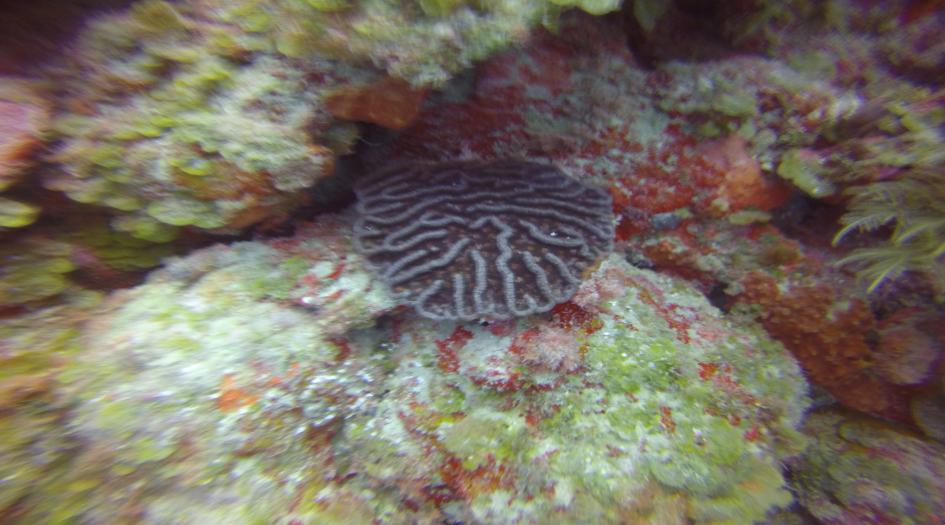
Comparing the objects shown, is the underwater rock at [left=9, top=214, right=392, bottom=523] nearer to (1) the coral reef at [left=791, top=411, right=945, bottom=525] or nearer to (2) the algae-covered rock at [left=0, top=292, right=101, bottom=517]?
(2) the algae-covered rock at [left=0, top=292, right=101, bottom=517]

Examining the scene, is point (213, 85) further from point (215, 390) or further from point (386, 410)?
point (386, 410)

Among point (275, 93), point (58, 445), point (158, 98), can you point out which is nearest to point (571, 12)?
point (275, 93)

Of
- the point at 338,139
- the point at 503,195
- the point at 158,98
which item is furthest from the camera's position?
the point at 503,195

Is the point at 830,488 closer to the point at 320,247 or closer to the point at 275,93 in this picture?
the point at 320,247

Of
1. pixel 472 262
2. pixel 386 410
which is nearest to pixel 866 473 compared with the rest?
pixel 472 262

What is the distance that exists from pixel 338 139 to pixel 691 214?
2903mm

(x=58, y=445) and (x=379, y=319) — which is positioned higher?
(x=379, y=319)

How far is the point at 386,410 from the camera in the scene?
109 inches

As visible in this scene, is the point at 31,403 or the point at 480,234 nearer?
the point at 31,403

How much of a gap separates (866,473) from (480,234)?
343 cm

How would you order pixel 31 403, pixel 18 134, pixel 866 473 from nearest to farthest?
pixel 31 403
pixel 18 134
pixel 866 473

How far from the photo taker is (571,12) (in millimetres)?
2947

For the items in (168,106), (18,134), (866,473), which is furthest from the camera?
(866,473)

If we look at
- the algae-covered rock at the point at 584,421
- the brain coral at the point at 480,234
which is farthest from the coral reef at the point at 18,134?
the algae-covered rock at the point at 584,421
